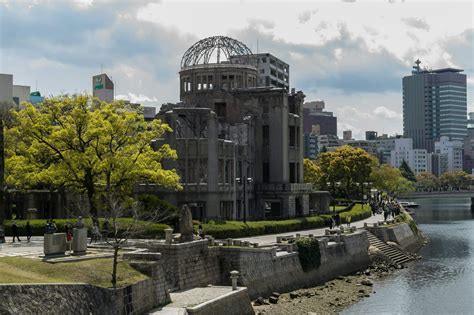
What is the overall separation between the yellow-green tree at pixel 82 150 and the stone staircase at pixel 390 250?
2809 cm

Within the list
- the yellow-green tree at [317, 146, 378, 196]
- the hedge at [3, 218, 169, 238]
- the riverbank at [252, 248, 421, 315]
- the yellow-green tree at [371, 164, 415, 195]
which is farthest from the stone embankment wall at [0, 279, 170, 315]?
the yellow-green tree at [371, 164, 415, 195]

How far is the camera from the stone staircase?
72469 mm

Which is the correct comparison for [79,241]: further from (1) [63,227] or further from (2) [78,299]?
(1) [63,227]

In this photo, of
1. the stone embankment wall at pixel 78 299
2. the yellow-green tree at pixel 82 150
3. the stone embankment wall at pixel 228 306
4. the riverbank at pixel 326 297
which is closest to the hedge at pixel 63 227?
the yellow-green tree at pixel 82 150

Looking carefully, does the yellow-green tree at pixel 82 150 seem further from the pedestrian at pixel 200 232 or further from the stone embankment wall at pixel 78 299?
the stone embankment wall at pixel 78 299

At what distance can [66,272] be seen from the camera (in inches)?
1318

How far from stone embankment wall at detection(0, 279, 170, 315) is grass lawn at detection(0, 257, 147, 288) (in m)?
0.68

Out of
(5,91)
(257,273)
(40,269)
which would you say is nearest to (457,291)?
(257,273)

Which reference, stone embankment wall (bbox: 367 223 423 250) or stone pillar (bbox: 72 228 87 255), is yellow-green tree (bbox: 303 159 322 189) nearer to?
stone embankment wall (bbox: 367 223 423 250)

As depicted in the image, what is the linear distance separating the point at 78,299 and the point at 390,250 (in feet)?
164

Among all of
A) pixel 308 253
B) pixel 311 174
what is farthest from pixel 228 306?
pixel 311 174

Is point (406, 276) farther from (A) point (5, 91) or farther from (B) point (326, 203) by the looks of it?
(A) point (5, 91)

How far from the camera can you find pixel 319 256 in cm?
5791

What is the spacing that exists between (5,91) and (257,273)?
49713 mm
